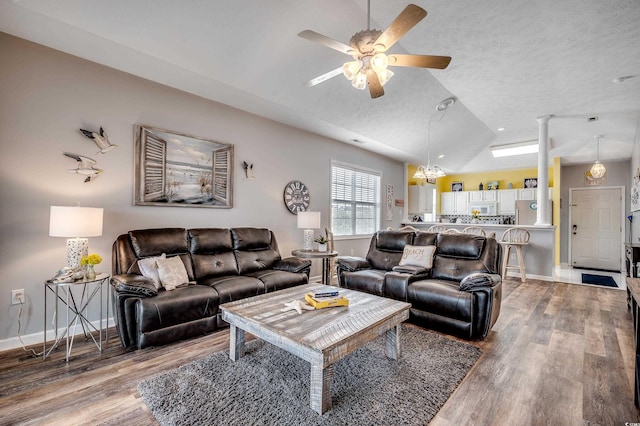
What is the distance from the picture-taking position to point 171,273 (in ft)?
9.49

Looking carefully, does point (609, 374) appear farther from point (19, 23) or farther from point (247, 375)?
point (19, 23)

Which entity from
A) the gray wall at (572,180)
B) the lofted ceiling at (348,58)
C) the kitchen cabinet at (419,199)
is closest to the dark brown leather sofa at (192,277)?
the lofted ceiling at (348,58)

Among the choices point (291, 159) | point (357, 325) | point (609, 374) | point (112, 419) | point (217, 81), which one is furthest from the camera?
point (291, 159)

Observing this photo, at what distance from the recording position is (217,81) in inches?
125

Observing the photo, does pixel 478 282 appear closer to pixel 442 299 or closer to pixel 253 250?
pixel 442 299

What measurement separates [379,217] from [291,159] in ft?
9.37

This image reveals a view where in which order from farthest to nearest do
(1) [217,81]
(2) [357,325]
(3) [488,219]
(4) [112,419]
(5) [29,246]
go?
(3) [488,219] < (1) [217,81] < (5) [29,246] < (2) [357,325] < (4) [112,419]

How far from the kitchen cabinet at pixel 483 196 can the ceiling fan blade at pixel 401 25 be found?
7556 millimetres

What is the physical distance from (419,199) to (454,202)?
6.08 feet

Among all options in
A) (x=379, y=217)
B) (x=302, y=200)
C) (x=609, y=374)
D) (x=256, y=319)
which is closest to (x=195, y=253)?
(x=256, y=319)

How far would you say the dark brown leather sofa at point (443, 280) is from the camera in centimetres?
276

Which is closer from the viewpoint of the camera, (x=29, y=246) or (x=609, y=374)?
(x=609, y=374)

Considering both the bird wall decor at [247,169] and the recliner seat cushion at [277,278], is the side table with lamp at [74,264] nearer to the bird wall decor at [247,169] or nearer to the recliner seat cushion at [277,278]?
the recliner seat cushion at [277,278]

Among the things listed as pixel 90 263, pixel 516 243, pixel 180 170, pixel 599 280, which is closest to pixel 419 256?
pixel 516 243
